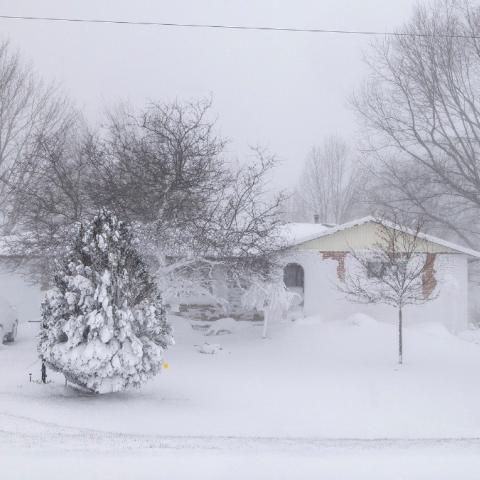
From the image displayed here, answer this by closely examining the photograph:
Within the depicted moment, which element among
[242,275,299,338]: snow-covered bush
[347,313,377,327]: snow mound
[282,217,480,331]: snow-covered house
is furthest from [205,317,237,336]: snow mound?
[347,313,377,327]: snow mound

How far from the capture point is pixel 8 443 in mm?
7562

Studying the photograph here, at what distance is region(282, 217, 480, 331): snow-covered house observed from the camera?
910 inches

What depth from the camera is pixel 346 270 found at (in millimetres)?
23281

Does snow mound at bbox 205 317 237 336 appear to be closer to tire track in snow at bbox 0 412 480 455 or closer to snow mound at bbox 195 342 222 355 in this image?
snow mound at bbox 195 342 222 355

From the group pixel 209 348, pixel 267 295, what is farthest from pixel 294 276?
pixel 209 348

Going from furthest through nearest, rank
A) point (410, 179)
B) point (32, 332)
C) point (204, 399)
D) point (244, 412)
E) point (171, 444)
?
point (410, 179) < point (32, 332) < point (204, 399) < point (244, 412) < point (171, 444)

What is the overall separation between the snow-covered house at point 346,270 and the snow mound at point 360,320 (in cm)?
94

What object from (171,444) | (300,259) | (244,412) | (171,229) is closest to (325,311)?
(300,259)

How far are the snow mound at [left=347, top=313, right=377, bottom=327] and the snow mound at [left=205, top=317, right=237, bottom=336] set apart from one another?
413 centimetres

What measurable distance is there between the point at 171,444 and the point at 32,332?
16.0m

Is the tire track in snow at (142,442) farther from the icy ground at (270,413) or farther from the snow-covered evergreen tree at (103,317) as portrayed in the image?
the snow-covered evergreen tree at (103,317)

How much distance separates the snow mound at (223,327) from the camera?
22.2 m

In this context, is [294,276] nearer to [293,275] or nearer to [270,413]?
[293,275]

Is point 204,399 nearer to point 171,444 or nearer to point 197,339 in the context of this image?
point 171,444
